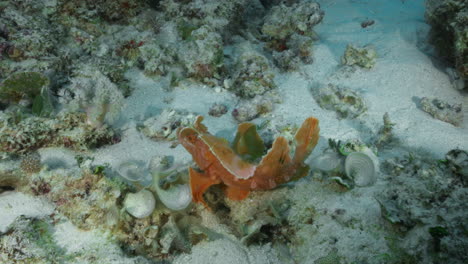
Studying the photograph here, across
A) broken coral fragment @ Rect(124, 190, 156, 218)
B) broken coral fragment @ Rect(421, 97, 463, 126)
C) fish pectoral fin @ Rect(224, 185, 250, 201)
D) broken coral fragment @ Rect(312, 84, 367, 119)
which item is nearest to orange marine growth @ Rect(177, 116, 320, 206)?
fish pectoral fin @ Rect(224, 185, 250, 201)

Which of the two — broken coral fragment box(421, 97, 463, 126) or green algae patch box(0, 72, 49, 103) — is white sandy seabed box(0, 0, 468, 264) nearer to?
broken coral fragment box(421, 97, 463, 126)

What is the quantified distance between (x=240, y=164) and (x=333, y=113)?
7.40ft

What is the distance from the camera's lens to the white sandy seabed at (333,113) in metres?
2.55

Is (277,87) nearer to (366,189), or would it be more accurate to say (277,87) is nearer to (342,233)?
(366,189)

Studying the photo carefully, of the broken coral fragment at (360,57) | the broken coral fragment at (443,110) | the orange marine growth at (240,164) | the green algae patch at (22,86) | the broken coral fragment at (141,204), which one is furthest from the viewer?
the broken coral fragment at (360,57)

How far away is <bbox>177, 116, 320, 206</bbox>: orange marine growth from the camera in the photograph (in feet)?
7.90

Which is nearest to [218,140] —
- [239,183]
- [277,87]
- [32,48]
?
[239,183]

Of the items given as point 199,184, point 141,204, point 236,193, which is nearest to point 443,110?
point 236,193

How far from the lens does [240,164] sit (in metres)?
2.42

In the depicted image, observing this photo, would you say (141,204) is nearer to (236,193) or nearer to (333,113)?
(236,193)

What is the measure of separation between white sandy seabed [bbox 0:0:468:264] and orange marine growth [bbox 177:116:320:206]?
0.40 metres

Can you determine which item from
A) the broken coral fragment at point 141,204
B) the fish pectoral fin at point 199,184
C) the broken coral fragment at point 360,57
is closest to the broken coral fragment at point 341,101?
the broken coral fragment at point 360,57

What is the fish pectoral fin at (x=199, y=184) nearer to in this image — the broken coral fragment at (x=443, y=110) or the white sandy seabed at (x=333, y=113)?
the white sandy seabed at (x=333, y=113)

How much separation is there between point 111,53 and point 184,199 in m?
3.61
